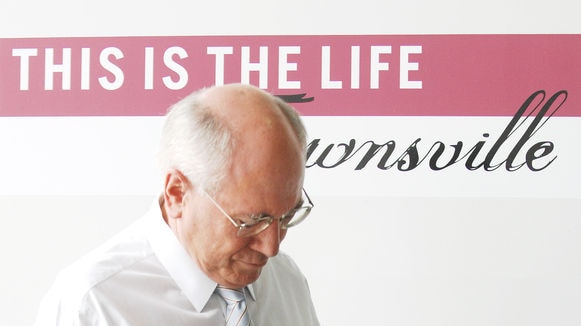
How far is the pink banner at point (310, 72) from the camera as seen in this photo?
2.70m

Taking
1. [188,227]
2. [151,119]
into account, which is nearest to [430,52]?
[151,119]

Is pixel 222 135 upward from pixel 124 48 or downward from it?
downward

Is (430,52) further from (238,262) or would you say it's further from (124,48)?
(238,262)

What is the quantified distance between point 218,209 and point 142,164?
55.1 inches

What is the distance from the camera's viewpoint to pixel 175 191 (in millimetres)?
1514

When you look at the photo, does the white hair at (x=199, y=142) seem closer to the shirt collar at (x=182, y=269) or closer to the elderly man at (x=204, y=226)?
the elderly man at (x=204, y=226)

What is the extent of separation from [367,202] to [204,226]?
4.22 ft

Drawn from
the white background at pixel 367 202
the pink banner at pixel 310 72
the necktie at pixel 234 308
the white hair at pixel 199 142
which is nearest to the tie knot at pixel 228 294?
the necktie at pixel 234 308

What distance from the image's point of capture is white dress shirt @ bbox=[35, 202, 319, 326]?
1458 mm

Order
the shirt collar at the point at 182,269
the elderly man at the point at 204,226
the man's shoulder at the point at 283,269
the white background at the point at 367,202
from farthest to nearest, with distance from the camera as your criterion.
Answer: the white background at the point at 367,202, the man's shoulder at the point at 283,269, the shirt collar at the point at 182,269, the elderly man at the point at 204,226

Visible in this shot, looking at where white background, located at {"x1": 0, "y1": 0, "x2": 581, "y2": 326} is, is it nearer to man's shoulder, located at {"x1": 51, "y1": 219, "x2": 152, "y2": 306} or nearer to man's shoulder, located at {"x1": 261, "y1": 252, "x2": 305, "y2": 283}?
man's shoulder, located at {"x1": 261, "y1": 252, "x2": 305, "y2": 283}

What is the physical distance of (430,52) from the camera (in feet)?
8.91

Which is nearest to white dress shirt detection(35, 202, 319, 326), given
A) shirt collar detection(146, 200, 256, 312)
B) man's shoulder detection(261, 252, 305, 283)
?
shirt collar detection(146, 200, 256, 312)

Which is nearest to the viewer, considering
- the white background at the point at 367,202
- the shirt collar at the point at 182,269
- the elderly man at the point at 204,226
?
the elderly man at the point at 204,226
